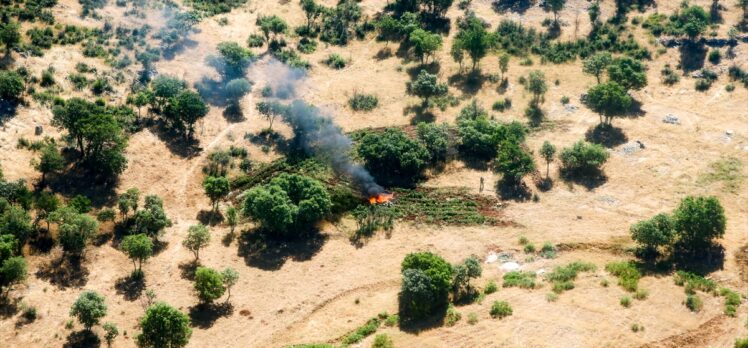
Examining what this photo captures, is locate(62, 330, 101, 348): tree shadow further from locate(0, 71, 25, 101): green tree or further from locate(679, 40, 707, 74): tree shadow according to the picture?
locate(679, 40, 707, 74): tree shadow

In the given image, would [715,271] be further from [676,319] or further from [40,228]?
[40,228]

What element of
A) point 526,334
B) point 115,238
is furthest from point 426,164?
point 115,238

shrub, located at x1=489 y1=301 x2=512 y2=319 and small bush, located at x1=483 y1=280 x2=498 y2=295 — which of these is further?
small bush, located at x1=483 y1=280 x2=498 y2=295

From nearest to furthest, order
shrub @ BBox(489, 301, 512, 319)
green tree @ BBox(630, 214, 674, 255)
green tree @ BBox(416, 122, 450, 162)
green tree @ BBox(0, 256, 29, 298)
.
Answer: green tree @ BBox(0, 256, 29, 298) → shrub @ BBox(489, 301, 512, 319) → green tree @ BBox(630, 214, 674, 255) → green tree @ BBox(416, 122, 450, 162)

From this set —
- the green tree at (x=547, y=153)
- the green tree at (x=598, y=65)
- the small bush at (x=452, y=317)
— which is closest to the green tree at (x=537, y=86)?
the green tree at (x=598, y=65)

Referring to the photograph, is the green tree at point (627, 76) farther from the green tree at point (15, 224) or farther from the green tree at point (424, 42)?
the green tree at point (15, 224)

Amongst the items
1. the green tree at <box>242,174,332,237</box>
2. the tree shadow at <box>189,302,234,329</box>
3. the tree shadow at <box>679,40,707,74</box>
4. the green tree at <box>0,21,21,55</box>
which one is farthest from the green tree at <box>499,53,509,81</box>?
the green tree at <box>0,21,21,55</box>
